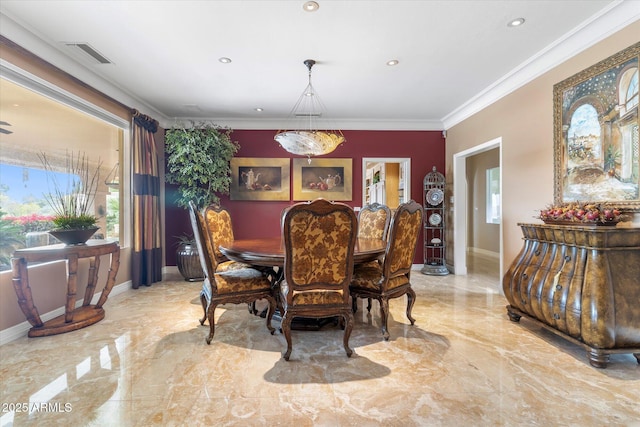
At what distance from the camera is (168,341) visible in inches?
95.6

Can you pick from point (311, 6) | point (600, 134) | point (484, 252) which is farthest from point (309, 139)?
point (484, 252)

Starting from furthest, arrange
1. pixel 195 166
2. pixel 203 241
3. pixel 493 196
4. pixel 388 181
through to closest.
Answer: pixel 388 181, pixel 493 196, pixel 195 166, pixel 203 241

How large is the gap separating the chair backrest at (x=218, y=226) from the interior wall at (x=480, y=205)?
237 inches

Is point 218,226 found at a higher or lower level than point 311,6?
lower

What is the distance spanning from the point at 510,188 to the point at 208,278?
3580 millimetres

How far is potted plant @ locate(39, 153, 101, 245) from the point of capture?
274 centimetres

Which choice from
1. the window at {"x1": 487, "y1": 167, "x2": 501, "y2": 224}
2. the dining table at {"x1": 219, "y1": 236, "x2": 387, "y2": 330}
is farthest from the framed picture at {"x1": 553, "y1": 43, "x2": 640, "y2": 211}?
the window at {"x1": 487, "y1": 167, "x2": 501, "y2": 224}

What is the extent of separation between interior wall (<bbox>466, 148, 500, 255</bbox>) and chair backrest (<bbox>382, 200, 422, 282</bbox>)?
5.06 meters

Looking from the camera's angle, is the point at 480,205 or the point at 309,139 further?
the point at 480,205

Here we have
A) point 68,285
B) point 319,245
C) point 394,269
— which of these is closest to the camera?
point 319,245

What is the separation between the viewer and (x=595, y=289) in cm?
201

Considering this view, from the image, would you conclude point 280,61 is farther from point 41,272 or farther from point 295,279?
point 41,272

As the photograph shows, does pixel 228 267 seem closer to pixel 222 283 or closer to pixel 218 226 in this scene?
pixel 222 283

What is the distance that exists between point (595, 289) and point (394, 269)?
53.5 inches
